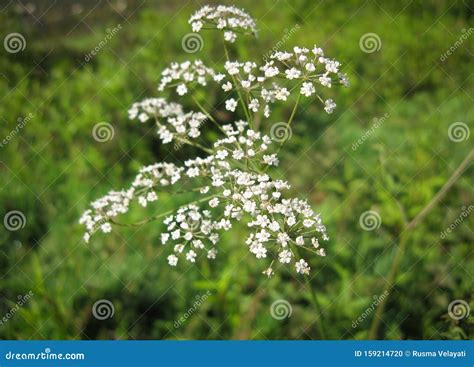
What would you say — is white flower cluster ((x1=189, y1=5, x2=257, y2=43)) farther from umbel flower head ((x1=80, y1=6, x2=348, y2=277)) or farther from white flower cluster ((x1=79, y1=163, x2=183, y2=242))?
white flower cluster ((x1=79, y1=163, x2=183, y2=242))

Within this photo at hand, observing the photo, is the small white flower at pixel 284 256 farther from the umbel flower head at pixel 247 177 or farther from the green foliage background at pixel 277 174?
the green foliage background at pixel 277 174

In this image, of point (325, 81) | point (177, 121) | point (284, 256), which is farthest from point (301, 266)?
point (177, 121)

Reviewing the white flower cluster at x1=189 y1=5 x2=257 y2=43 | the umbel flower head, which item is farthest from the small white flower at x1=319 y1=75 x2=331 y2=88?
the white flower cluster at x1=189 y1=5 x2=257 y2=43

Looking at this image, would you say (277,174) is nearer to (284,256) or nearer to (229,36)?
(229,36)

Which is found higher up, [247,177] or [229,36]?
[229,36]

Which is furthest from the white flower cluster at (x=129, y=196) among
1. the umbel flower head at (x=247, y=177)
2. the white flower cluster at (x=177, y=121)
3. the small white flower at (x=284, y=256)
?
the small white flower at (x=284, y=256)

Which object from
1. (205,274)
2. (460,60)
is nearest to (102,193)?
(205,274)

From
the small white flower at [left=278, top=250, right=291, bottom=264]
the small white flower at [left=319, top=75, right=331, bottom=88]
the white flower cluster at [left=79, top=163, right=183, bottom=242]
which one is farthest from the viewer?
the white flower cluster at [left=79, top=163, right=183, bottom=242]

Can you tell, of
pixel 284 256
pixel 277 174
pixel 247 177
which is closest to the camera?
pixel 284 256
